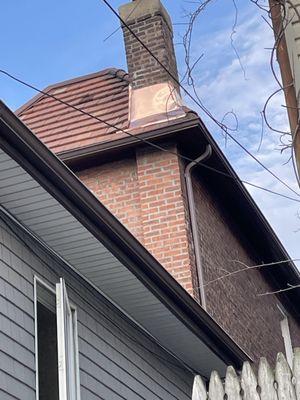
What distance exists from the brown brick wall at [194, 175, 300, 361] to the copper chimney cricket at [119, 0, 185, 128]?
128cm

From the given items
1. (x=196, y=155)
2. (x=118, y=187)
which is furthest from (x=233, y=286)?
(x=118, y=187)

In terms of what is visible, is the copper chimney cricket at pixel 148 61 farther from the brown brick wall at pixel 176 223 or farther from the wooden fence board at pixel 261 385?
the wooden fence board at pixel 261 385

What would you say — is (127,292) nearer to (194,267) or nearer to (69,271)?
(69,271)

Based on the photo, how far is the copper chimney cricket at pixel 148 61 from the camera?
12883 millimetres

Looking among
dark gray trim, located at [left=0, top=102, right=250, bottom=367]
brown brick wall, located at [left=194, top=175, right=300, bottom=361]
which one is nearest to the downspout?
brown brick wall, located at [left=194, top=175, right=300, bottom=361]

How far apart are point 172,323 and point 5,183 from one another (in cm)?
335

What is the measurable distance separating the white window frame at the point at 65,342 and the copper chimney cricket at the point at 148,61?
17.5 ft

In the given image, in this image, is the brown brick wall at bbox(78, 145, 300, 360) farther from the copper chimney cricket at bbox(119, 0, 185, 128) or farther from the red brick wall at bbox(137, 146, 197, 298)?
the copper chimney cricket at bbox(119, 0, 185, 128)

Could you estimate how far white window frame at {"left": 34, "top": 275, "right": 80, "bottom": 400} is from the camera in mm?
7058

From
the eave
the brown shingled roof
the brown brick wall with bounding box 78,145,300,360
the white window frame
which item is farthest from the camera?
the brown shingled roof

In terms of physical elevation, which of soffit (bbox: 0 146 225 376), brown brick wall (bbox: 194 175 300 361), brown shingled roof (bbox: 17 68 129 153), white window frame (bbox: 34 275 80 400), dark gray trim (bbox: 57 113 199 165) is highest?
brown shingled roof (bbox: 17 68 129 153)

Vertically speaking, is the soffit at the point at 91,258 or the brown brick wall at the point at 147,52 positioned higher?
the brown brick wall at the point at 147,52

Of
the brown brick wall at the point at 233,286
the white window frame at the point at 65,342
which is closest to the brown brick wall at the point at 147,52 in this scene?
the brown brick wall at the point at 233,286

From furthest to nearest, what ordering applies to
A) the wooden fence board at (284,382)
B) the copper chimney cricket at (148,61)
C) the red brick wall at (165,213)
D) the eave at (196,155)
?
the copper chimney cricket at (148,61)
the eave at (196,155)
the red brick wall at (165,213)
the wooden fence board at (284,382)
